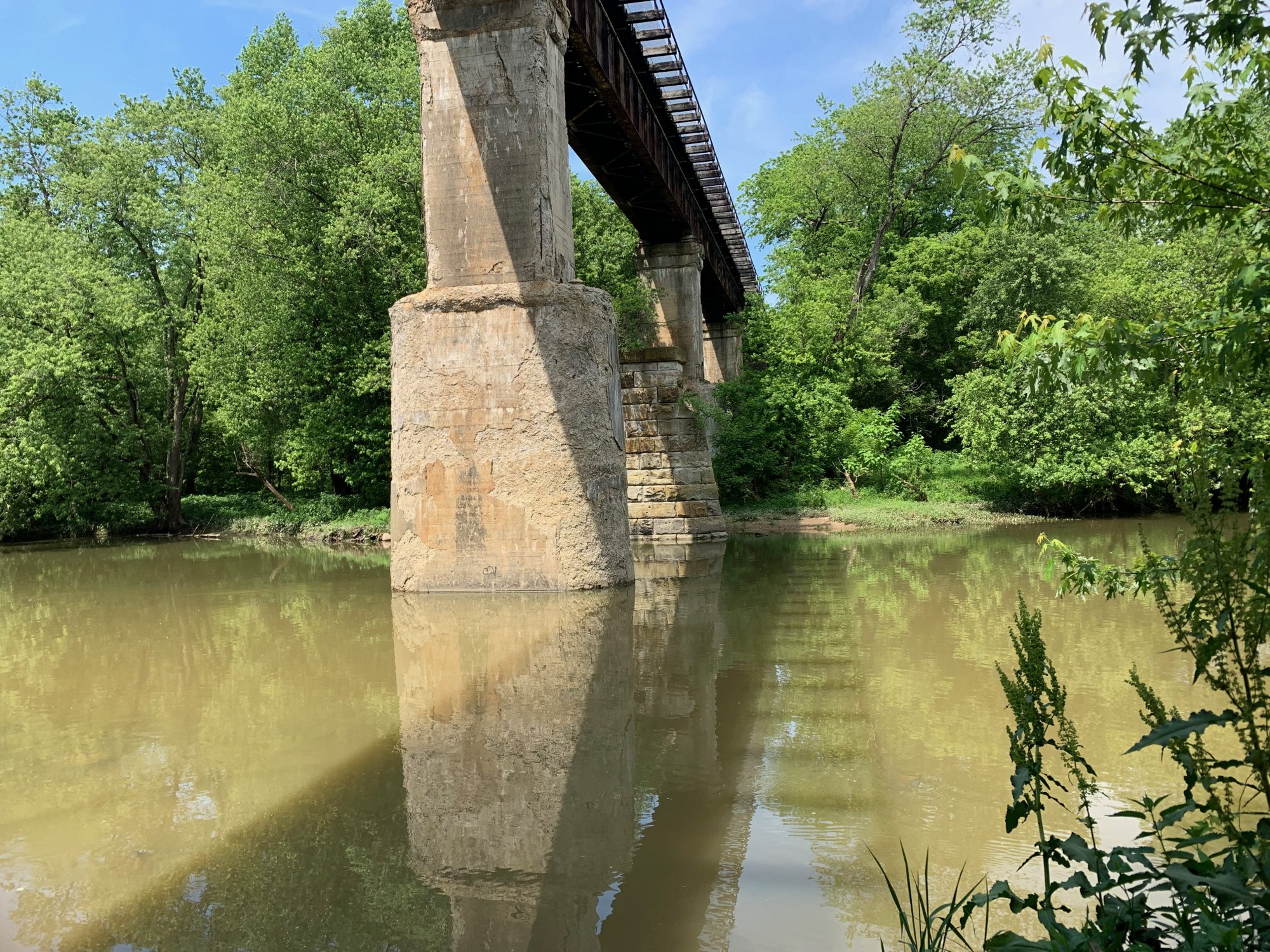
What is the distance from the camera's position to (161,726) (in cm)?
524

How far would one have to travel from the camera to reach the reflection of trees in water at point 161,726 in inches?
131

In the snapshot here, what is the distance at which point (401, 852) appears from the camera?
3.28 metres

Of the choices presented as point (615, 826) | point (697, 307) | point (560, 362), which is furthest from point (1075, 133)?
point (697, 307)

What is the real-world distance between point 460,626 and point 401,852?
4739 mm

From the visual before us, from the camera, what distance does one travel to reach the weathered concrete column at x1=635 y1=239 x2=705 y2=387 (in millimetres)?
21250

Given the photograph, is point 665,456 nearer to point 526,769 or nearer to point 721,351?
point 526,769

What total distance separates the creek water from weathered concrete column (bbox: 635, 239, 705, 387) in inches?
514

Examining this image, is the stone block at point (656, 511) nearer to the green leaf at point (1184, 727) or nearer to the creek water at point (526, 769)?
the creek water at point (526, 769)

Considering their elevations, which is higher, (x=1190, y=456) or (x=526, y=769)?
(x=1190, y=456)

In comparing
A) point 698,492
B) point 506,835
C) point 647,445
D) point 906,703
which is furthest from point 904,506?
point 506,835

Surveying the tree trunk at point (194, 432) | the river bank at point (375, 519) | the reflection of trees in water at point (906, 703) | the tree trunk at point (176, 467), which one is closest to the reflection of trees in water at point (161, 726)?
the reflection of trees in water at point (906, 703)

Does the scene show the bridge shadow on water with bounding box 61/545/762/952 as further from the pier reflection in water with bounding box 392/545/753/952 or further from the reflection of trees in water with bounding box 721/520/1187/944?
the reflection of trees in water with bounding box 721/520/1187/944

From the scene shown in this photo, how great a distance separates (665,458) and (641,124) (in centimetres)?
627

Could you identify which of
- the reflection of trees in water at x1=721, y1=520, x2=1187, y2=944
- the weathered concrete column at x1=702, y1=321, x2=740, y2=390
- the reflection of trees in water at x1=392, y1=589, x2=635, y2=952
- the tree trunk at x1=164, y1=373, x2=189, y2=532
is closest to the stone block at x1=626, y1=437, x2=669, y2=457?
the reflection of trees in water at x1=721, y1=520, x2=1187, y2=944
